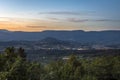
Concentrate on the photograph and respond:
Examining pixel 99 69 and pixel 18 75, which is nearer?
pixel 18 75

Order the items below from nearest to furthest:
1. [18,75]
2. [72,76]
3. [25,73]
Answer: [18,75], [25,73], [72,76]

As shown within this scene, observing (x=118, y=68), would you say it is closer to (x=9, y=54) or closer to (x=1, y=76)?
(x=9, y=54)

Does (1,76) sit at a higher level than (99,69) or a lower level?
higher

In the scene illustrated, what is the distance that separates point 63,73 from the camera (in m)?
71.8

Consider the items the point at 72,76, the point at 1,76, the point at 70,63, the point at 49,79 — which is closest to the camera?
the point at 1,76

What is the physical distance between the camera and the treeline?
160ft

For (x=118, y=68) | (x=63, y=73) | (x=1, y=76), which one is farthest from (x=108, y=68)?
(x=1, y=76)

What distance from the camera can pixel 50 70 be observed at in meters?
77.9

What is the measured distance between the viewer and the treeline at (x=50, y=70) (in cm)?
4888

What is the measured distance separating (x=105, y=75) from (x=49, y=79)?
2921 cm

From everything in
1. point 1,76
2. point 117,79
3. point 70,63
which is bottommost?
point 117,79

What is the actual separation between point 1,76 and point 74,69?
39.0 meters

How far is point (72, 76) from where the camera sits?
7031cm

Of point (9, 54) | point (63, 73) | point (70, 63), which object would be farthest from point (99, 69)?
point (9, 54)
